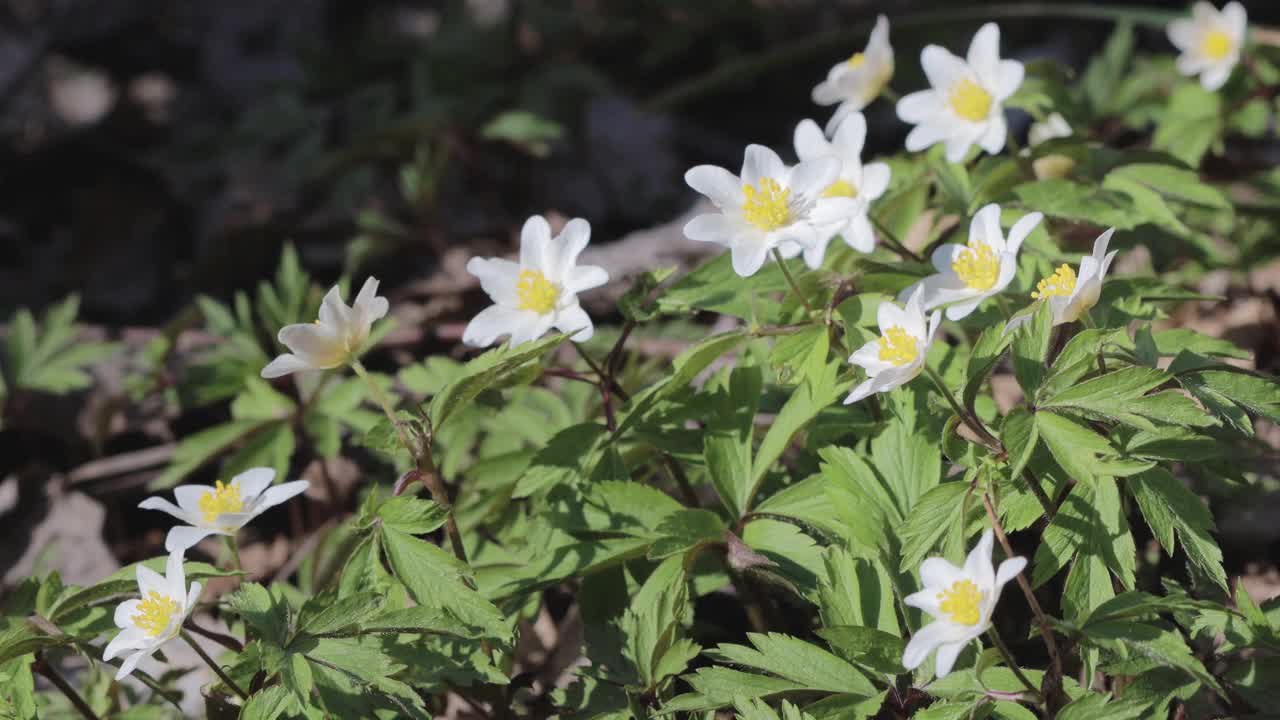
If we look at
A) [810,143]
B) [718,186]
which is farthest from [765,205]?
[810,143]

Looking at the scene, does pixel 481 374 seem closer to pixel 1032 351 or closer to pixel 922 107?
pixel 1032 351

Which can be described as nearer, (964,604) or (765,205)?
(964,604)

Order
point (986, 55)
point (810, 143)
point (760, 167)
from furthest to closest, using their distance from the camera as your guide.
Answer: point (986, 55), point (810, 143), point (760, 167)

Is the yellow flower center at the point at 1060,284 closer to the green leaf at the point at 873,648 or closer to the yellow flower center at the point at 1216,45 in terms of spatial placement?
the green leaf at the point at 873,648

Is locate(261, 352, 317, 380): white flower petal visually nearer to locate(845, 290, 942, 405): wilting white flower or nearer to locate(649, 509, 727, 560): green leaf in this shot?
locate(649, 509, 727, 560): green leaf

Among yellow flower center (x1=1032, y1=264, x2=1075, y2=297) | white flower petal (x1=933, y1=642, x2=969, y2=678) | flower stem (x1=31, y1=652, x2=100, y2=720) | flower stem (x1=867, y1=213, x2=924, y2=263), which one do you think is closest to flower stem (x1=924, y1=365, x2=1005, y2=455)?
yellow flower center (x1=1032, y1=264, x2=1075, y2=297)

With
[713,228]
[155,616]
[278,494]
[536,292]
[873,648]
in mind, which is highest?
[713,228]
